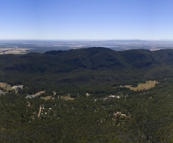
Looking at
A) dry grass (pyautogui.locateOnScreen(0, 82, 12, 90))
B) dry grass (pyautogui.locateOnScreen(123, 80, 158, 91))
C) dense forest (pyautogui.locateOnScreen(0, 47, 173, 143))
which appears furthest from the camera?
dry grass (pyautogui.locateOnScreen(0, 82, 12, 90))

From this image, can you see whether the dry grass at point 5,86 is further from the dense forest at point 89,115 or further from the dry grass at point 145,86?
the dry grass at point 145,86

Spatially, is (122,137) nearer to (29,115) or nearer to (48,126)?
(48,126)

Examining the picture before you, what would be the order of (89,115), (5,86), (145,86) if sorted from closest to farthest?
(89,115), (145,86), (5,86)

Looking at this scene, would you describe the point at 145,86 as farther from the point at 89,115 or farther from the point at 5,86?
the point at 5,86

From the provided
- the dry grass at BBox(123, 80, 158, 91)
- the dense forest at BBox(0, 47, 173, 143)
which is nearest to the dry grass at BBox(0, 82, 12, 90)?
the dense forest at BBox(0, 47, 173, 143)

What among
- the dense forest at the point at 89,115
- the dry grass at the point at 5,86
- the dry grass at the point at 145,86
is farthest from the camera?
the dry grass at the point at 5,86

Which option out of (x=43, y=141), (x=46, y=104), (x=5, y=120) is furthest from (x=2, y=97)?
(x=43, y=141)

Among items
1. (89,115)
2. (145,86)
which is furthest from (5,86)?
(145,86)

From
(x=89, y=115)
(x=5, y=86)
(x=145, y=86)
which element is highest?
(x=145, y=86)

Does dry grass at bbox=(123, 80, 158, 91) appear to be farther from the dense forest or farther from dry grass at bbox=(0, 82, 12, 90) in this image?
dry grass at bbox=(0, 82, 12, 90)

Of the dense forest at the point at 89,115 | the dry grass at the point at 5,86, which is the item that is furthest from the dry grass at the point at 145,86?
the dry grass at the point at 5,86

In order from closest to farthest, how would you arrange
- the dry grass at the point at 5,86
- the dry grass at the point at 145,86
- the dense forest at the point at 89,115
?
the dense forest at the point at 89,115 → the dry grass at the point at 145,86 → the dry grass at the point at 5,86
